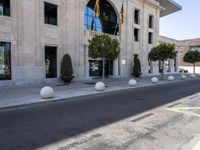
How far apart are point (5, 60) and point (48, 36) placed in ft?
15.4

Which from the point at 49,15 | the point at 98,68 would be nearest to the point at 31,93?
the point at 49,15

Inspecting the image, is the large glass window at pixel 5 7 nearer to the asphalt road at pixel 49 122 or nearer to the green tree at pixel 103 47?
the green tree at pixel 103 47

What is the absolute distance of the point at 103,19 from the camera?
2819 centimetres

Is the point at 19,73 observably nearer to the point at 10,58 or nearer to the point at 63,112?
the point at 10,58

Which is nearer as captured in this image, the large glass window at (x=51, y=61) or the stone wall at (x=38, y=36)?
the stone wall at (x=38, y=36)

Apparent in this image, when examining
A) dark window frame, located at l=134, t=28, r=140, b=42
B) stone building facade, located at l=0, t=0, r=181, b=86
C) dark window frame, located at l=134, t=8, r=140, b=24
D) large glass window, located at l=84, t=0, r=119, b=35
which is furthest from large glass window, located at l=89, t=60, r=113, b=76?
dark window frame, located at l=134, t=8, r=140, b=24

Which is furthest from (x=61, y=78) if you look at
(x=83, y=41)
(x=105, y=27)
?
(x=105, y=27)

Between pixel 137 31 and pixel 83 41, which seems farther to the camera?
pixel 137 31

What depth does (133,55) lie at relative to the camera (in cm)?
3250

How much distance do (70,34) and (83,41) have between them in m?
2.06

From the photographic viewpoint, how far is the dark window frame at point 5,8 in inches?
669

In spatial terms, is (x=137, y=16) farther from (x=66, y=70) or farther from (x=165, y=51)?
(x=66, y=70)

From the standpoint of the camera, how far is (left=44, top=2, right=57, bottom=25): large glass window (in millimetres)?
20252

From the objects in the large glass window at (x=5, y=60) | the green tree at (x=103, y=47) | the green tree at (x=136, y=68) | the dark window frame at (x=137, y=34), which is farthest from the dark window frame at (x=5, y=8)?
the dark window frame at (x=137, y=34)
